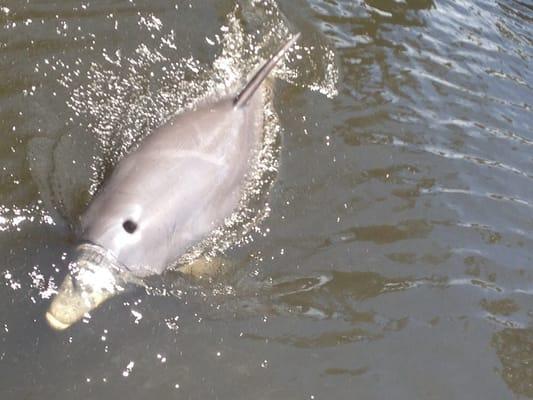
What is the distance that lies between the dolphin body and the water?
13cm

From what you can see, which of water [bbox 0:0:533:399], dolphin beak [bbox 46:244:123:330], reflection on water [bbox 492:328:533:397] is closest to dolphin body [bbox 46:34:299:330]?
dolphin beak [bbox 46:244:123:330]

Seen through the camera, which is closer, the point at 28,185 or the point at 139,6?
the point at 28,185

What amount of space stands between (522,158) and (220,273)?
3.81m

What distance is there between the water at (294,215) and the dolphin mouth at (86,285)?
0.08 meters

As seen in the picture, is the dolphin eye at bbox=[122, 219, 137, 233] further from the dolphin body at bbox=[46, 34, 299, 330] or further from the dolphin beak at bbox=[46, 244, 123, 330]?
the dolphin beak at bbox=[46, 244, 123, 330]

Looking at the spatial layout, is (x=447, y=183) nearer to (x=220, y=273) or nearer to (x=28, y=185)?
(x=220, y=273)

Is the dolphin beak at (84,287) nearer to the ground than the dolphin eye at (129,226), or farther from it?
nearer to the ground

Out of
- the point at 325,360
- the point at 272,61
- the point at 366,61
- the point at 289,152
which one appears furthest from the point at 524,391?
the point at 366,61

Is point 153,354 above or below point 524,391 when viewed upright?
above

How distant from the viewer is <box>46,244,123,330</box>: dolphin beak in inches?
163

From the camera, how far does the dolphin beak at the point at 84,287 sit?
163 inches

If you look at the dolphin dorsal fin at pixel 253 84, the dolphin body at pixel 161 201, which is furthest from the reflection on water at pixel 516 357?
the dolphin dorsal fin at pixel 253 84

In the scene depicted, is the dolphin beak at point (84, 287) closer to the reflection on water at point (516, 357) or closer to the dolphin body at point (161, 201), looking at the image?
the dolphin body at point (161, 201)

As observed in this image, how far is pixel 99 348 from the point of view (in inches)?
164
